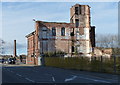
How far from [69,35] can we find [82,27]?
425cm

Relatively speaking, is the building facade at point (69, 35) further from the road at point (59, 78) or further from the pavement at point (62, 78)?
the pavement at point (62, 78)

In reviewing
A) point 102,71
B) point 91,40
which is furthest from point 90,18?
point 102,71

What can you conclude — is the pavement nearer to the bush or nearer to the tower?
the bush

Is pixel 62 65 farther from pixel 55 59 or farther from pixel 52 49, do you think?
pixel 52 49

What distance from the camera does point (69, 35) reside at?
70.1 meters

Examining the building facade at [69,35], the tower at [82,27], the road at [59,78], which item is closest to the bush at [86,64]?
the road at [59,78]

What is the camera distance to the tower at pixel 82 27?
2758 inches

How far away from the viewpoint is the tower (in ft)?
230

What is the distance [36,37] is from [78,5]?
1465cm

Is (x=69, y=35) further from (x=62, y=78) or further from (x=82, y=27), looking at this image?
(x=62, y=78)

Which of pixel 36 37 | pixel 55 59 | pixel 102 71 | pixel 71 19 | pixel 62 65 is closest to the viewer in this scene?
pixel 102 71

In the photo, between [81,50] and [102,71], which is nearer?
[102,71]

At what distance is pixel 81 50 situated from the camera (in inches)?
2758

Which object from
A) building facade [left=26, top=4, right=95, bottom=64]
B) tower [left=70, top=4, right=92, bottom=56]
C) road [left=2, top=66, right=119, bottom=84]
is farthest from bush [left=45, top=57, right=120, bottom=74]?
tower [left=70, top=4, right=92, bottom=56]
